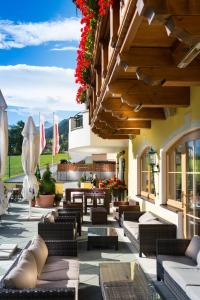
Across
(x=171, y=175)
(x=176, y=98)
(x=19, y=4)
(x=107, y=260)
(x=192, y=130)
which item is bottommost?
(x=107, y=260)

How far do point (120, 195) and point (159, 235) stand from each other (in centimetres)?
1006

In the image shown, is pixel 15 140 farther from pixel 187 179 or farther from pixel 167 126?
pixel 187 179

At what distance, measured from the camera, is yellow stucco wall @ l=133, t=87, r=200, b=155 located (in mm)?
7488

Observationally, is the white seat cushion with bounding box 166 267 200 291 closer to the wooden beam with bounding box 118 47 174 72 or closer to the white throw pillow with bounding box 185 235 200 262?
the white throw pillow with bounding box 185 235 200 262

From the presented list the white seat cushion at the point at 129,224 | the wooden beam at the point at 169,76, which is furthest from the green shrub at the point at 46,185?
the wooden beam at the point at 169,76

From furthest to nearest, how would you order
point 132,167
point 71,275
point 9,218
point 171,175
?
point 132,167 < point 9,218 < point 171,175 < point 71,275

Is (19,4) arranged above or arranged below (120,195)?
above

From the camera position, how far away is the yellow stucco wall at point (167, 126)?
7.49 meters

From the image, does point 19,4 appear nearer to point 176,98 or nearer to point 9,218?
point 9,218

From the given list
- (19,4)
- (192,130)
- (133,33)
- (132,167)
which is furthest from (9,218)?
(19,4)

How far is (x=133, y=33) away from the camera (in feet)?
13.8

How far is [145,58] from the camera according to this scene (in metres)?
5.18

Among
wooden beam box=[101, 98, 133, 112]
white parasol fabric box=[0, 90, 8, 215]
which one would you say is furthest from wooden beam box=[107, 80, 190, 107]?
white parasol fabric box=[0, 90, 8, 215]

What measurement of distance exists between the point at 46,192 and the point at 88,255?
10.4m
